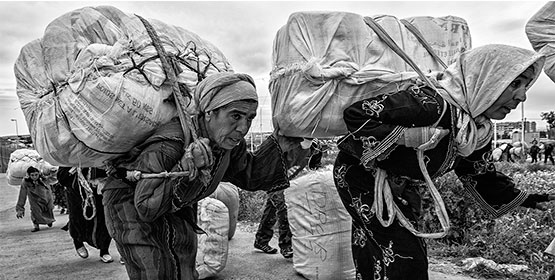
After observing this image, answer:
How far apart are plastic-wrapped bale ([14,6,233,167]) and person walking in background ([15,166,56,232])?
20.4 feet

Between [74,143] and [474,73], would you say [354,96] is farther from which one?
[74,143]

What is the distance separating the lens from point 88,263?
5512 mm

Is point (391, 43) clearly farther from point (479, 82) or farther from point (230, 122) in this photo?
point (230, 122)

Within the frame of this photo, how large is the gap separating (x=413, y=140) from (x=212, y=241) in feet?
7.88

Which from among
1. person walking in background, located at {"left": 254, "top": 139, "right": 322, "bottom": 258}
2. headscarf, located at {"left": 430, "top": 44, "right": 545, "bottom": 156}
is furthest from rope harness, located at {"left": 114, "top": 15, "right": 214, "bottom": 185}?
person walking in background, located at {"left": 254, "top": 139, "right": 322, "bottom": 258}

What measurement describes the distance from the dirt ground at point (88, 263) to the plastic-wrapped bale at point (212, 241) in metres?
0.26

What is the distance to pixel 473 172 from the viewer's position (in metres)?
2.80

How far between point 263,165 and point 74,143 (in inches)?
36.9

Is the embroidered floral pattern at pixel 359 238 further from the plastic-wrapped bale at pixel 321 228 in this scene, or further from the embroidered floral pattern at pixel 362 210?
the plastic-wrapped bale at pixel 321 228

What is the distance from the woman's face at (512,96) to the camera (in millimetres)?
2156

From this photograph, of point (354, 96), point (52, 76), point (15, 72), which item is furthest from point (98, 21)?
point (354, 96)

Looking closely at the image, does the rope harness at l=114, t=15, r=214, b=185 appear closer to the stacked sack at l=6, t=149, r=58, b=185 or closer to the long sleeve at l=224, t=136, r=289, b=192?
the long sleeve at l=224, t=136, r=289, b=192

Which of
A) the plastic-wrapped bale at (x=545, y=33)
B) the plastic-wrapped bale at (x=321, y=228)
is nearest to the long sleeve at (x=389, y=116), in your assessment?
the plastic-wrapped bale at (x=545, y=33)

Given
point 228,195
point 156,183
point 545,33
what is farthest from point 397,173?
point 228,195
